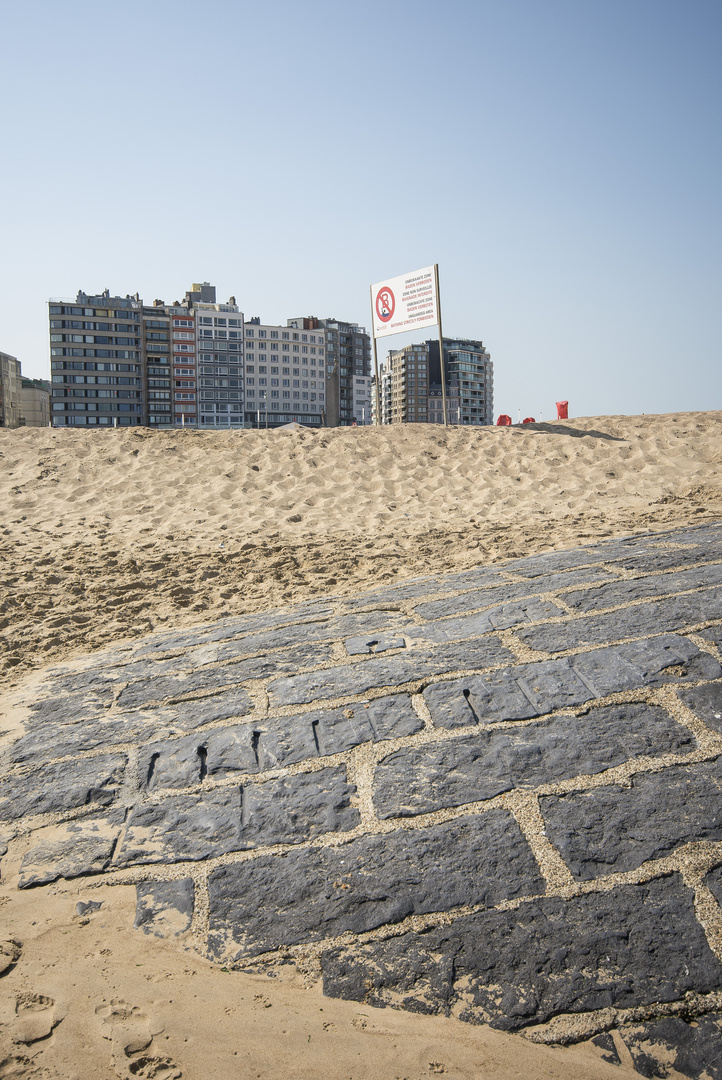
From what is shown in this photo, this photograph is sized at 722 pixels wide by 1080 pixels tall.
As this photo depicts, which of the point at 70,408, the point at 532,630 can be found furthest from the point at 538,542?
the point at 70,408

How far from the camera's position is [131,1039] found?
1.75m

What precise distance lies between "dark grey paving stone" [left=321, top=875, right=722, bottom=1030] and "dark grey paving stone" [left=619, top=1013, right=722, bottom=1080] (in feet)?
0.23

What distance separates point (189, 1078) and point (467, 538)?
17.8ft

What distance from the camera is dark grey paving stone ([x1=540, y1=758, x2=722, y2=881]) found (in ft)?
7.48

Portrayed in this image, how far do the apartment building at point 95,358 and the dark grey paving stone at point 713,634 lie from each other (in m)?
85.8

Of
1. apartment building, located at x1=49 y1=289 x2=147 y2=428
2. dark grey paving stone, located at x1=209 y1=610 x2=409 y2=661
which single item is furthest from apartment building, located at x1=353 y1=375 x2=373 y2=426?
dark grey paving stone, located at x1=209 y1=610 x2=409 y2=661

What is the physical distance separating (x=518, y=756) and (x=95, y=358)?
295 ft

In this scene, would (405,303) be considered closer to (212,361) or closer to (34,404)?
(212,361)

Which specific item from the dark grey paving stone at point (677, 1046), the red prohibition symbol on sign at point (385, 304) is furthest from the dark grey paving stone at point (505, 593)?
the red prohibition symbol on sign at point (385, 304)

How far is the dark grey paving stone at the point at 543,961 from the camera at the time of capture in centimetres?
189

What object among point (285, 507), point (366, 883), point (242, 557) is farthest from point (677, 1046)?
point (285, 507)

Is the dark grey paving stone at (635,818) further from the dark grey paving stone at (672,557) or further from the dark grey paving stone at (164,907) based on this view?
the dark grey paving stone at (672,557)

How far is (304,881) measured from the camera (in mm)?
2311

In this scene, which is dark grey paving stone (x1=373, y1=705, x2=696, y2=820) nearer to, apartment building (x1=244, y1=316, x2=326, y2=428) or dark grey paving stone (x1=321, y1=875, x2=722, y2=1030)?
dark grey paving stone (x1=321, y1=875, x2=722, y2=1030)
